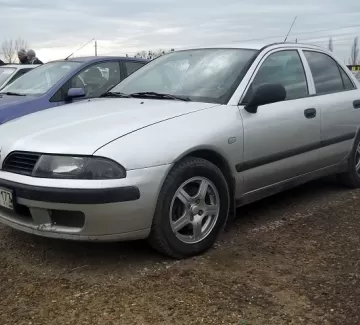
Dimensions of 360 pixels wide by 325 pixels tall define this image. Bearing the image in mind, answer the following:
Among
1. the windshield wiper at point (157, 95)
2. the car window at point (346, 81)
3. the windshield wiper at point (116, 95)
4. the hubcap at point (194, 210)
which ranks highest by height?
the windshield wiper at point (157, 95)

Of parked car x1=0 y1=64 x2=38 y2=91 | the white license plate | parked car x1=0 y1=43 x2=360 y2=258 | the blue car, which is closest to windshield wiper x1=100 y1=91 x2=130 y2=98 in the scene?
parked car x1=0 y1=43 x2=360 y2=258

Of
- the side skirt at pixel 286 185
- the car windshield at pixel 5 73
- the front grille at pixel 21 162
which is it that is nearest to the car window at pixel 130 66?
the car windshield at pixel 5 73

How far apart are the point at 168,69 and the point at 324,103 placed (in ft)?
4.83

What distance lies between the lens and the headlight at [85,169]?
3.17m

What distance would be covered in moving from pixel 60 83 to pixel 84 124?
3257 millimetres

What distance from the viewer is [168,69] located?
466 cm

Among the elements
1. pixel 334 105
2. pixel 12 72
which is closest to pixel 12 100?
pixel 12 72

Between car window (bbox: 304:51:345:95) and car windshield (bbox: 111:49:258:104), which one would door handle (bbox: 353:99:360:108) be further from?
A: car windshield (bbox: 111:49:258:104)

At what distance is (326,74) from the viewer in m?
5.08

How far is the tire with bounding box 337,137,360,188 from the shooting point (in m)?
5.27

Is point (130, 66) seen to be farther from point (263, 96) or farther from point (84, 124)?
point (84, 124)

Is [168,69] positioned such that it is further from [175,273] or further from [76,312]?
[76,312]

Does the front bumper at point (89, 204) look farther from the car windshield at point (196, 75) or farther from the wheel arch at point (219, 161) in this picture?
the car windshield at point (196, 75)

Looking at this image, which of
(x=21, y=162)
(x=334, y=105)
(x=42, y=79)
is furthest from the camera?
(x=42, y=79)
